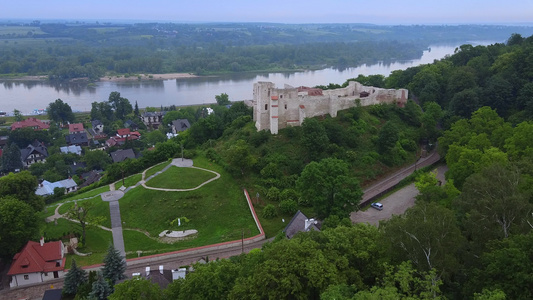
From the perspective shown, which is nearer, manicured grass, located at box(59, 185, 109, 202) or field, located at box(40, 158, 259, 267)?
field, located at box(40, 158, 259, 267)

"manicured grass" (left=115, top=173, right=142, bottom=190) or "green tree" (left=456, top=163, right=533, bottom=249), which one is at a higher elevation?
"green tree" (left=456, top=163, right=533, bottom=249)

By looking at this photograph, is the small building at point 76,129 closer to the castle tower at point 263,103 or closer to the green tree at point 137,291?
the castle tower at point 263,103

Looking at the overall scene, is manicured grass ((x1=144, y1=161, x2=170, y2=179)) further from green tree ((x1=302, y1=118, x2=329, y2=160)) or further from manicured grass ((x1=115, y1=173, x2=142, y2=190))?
green tree ((x1=302, y1=118, x2=329, y2=160))

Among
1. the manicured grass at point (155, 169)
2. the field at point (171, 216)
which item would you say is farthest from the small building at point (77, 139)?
the field at point (171, 216)

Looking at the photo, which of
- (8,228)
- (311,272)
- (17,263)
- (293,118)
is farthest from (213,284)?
(293,118)

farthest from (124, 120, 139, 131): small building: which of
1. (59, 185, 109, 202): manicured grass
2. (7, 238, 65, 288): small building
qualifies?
(7, 238, 65, 288): small building

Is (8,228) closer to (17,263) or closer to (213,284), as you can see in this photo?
(17,263)

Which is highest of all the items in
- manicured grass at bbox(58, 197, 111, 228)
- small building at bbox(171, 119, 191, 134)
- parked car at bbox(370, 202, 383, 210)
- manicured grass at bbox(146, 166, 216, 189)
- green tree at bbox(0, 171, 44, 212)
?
green tree at bbox(0, 171, 44, 212)
